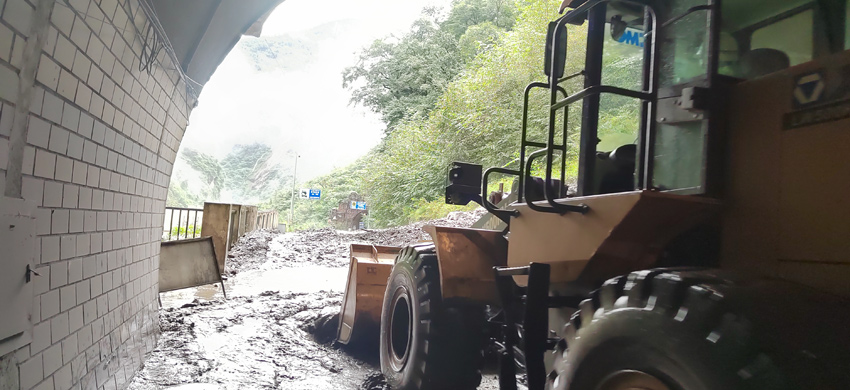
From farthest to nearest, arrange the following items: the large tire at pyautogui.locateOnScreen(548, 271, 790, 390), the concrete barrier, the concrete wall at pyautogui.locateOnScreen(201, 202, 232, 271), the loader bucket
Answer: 1. the concrete wall at pyautogui.locateOnScreen(201, 202, 232, 271)
2. the concrete barrier
3. the loader bucket
4. the large tire at pyautogui.locateOnScreen(548, 271, 790, 390)

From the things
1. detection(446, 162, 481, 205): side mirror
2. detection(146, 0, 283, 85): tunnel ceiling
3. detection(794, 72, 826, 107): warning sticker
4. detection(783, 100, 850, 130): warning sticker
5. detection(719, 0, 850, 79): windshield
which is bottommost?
detection(446, 162, 481, 205): side mirror

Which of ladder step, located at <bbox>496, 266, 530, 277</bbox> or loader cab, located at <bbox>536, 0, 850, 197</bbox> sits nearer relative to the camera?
loader cab, located at <bbox>536, 0, 850, 197</bbox>

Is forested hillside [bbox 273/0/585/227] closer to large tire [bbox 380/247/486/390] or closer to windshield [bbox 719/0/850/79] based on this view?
large tire [bbox 380/247/486/390]

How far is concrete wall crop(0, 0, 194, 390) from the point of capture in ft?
7.35

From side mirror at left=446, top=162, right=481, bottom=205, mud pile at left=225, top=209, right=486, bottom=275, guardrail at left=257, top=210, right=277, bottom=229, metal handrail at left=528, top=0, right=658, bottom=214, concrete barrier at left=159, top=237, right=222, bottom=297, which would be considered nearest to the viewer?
metal handrail at left=528, top=0, right=658, bottom=214

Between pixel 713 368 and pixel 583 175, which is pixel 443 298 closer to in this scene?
pixel 583 175

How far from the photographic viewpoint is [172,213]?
12.3m

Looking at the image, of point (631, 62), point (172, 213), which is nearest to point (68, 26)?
point (631, 62)

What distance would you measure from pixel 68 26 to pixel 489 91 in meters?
16.2

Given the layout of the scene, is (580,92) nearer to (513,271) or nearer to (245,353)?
(513,271)

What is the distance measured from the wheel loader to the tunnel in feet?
7.60

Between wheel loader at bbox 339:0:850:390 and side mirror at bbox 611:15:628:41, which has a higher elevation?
side mirror at bbox 611:15:628:41

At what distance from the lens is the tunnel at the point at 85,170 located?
221 centimetres

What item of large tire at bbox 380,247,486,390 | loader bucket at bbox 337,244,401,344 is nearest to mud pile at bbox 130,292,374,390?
loader bucket at bbox 337,244,401,344
